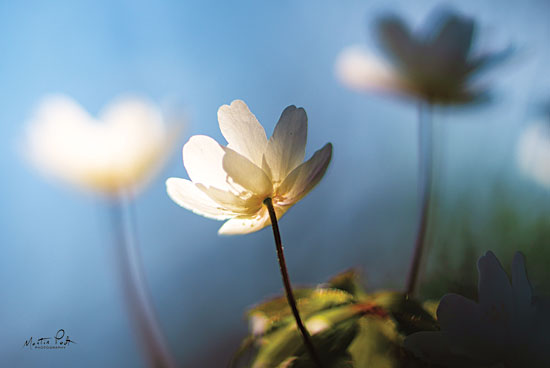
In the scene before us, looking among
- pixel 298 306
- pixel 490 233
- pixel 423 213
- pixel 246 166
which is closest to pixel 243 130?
pixel 246 166

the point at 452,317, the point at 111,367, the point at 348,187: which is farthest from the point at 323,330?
the point at 348,187

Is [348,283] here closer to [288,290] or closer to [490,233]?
[288,290]

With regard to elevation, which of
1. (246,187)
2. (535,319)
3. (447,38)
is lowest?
(535,319)

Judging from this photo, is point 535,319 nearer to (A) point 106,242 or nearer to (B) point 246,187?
(B) point 246,187

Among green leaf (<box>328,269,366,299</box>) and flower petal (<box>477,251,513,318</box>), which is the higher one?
green leaf (<box>328,269,366,299</box>)

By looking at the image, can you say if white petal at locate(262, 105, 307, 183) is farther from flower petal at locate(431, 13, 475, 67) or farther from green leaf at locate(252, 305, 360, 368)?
flower petal at locate(431, 13, 475, 67)

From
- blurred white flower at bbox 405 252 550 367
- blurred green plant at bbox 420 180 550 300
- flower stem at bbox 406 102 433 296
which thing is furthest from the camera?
blurred green plant at bbox 420 180 550 300

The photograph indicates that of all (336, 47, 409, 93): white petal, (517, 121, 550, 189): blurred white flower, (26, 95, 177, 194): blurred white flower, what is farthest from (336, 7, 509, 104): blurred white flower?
(26, 95, 177, 194): blurred white flower
